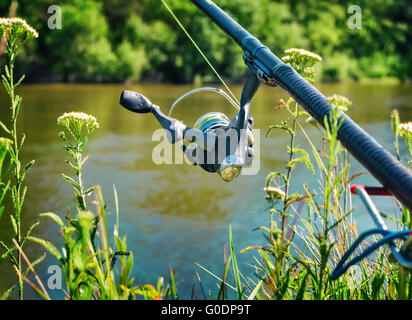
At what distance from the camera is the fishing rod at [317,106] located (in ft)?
2.80

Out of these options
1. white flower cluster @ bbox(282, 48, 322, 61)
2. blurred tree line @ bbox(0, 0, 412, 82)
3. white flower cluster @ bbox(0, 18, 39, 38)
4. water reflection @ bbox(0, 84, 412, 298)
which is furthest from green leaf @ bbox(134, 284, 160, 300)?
blurred tree line @ bbox(0, 0, 412, 82)

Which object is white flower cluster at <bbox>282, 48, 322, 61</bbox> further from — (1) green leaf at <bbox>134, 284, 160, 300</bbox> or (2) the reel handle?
(1) green leaf at <bbox>134, 284, 160, 300</bbox>

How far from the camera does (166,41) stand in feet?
63.1

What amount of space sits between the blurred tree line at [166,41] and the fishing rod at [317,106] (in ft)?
42.9

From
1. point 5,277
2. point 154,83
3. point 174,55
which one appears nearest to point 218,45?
point 174,55

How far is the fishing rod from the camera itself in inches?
33.6

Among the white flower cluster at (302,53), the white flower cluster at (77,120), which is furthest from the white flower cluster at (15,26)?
the white flower cluster at (302,53)

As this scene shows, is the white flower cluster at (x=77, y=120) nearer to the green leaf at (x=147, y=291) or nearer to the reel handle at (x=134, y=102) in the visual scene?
the reel handle at (x=134, y=102)

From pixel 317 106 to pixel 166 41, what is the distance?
1889 centimetres

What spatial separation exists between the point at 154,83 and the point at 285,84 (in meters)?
17.6

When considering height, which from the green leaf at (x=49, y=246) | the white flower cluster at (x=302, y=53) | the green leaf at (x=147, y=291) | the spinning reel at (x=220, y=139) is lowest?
the green leaf at (x=147, y=291)

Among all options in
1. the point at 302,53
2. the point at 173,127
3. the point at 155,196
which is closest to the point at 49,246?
the point at 173,127

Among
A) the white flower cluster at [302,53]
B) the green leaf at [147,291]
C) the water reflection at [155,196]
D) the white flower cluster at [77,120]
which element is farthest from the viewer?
the water reflection at [155,196]

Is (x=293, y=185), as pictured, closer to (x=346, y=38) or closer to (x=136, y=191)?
(x=136, y=191)
